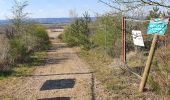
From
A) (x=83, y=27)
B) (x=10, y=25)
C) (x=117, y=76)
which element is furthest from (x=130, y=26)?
(x=10, y=25)

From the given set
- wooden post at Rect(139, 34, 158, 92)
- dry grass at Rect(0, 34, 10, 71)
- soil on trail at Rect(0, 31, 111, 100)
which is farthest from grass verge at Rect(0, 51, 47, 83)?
wooden post at Rect(139, 34, 158, 92)

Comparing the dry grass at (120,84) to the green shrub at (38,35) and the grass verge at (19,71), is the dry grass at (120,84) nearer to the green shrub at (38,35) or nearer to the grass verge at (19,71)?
the grass verge at (19,71)

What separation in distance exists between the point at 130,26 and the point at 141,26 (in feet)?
5.63

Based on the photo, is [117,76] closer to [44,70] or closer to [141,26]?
[141,26]

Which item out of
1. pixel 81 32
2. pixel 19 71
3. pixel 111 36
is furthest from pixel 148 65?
pixel 81 32

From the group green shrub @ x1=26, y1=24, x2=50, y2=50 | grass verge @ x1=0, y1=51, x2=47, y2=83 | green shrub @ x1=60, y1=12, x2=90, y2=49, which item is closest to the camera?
grass verge @ x1=0, y1=51, x2=47, y2=83

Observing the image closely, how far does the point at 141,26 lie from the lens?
1321 cm

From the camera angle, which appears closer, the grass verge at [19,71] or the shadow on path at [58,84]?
the shadow on path at [58,84]

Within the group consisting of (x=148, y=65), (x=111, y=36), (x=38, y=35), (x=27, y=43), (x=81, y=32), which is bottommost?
(x=38, y=35)

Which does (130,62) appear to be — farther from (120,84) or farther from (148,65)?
(148,65)

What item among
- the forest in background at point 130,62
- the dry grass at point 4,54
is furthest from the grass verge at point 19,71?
the forest in background at point 130,62

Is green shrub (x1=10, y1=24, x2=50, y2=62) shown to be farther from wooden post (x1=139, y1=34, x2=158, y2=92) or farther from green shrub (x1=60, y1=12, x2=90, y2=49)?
wooden post (x1=139, y1=34, x2=158, y2=92)

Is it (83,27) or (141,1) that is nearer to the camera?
(141,1)

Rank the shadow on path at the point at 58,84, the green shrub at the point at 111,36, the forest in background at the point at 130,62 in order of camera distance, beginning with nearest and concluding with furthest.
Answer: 1. the forest in background at the point at 130,62
2. the shadow on path at the point at 58,84
3. the green shrub at the point at 111,36
